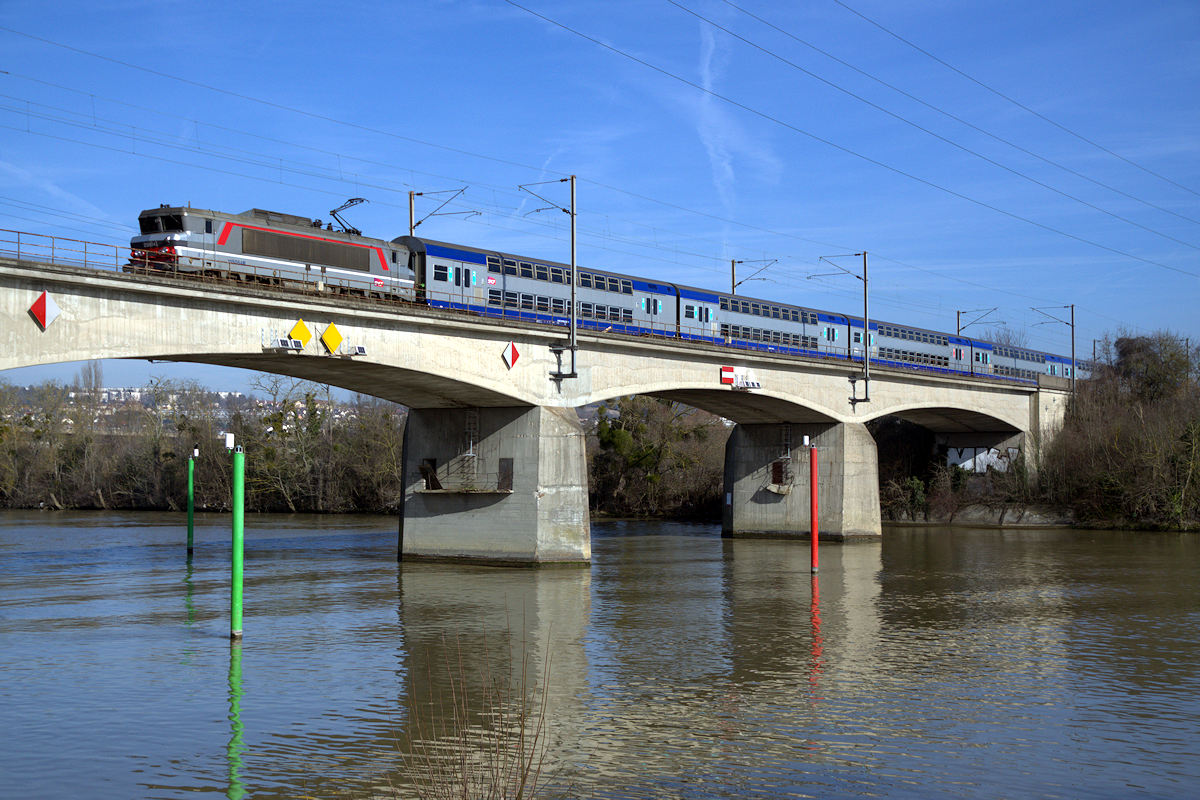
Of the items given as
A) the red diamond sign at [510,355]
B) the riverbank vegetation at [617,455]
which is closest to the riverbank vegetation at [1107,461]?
the riverbank vegetation at [617,455]

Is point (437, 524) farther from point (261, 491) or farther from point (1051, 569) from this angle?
point (261, 491)

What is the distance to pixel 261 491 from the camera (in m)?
90.6

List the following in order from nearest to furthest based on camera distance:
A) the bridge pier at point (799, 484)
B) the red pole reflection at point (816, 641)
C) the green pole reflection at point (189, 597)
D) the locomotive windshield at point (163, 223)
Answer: the red pole reflection at point (816, 641) → the green pole reflection at point (189, 597) → the locomotive windshield at point (163, 223) → the bridge pier at point (799, 484)

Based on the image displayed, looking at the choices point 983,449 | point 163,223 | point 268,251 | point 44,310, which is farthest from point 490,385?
point 983,449

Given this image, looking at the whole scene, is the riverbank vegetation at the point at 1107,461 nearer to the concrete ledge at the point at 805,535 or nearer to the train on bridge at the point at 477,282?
the train on bridge at the point at 477,282

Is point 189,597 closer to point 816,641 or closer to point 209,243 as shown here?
point 209,243

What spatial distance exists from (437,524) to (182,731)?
2666 cm

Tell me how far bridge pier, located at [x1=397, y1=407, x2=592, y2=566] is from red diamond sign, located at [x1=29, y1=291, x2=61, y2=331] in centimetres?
1668

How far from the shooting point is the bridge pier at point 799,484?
56.2m

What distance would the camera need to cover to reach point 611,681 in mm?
19531

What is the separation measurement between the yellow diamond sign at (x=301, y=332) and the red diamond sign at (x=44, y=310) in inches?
276

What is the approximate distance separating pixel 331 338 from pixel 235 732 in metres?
19.9

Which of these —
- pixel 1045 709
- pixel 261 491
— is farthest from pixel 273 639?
pixel 261 491

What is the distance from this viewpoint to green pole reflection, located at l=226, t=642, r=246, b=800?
12.8 meters
